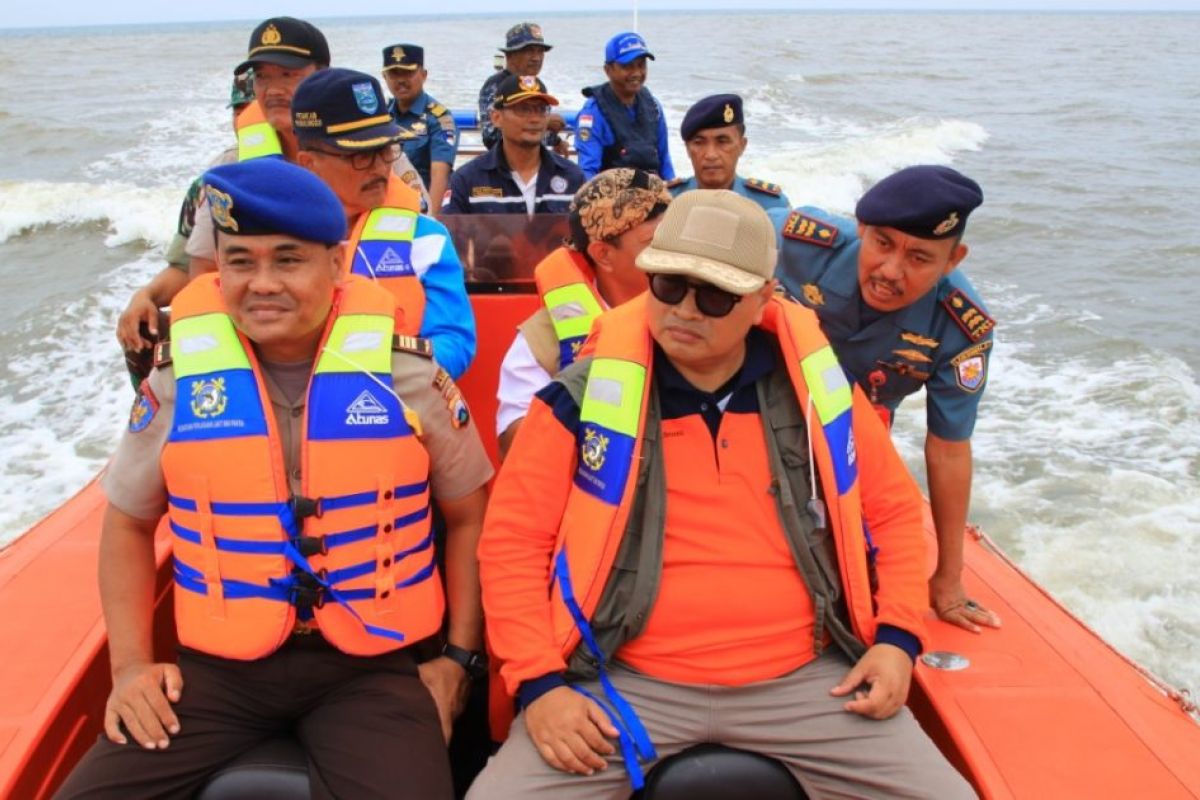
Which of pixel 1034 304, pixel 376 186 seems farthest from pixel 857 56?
pixel 376 186

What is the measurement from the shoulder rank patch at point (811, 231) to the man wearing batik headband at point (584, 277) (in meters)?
0.38

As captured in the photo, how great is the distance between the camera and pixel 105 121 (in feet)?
52.1

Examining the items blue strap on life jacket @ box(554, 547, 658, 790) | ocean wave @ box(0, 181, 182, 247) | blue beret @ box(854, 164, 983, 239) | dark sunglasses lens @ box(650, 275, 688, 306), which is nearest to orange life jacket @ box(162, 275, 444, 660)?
blue strap on life jacket @ box(554, 547, 658, 790)

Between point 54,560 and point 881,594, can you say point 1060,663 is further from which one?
point 54,560

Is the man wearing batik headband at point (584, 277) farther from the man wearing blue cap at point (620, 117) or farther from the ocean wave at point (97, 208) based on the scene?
the ocean wave at point (97, 208)

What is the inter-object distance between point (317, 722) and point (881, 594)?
996mm

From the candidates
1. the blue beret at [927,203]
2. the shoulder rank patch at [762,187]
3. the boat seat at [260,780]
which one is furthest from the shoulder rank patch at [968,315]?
the boat seat at [260,780]

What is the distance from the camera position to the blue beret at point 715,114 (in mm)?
3430

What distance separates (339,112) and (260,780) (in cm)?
141

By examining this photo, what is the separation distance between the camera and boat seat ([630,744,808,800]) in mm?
1559

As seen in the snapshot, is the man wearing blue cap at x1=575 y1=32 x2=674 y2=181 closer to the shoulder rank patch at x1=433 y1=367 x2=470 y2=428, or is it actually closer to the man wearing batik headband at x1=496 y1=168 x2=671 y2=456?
the man wearing batik headband at x1=496 y1=168 x2=671 y2=456

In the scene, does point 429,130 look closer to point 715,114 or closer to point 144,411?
point 715,114

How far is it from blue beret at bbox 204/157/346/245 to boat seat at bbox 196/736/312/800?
85 cm

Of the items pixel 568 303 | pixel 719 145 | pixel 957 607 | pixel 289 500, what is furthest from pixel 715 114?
pixel 289 500
